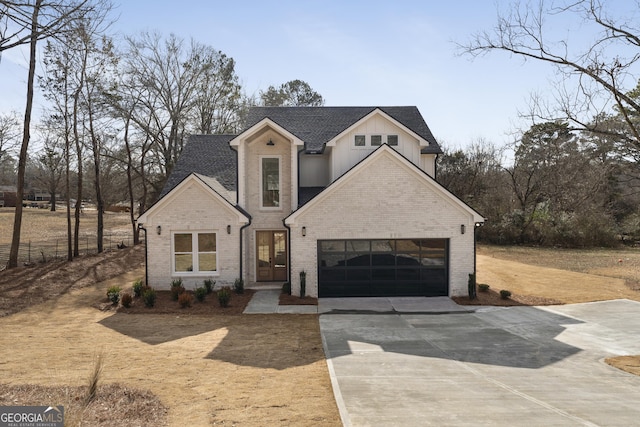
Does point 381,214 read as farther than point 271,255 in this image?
No

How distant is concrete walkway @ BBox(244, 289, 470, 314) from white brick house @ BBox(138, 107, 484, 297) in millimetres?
576

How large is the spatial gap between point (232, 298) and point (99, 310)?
4.56 m

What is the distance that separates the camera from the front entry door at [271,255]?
17.8 metres

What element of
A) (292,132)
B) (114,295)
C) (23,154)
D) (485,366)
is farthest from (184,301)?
(23,154)

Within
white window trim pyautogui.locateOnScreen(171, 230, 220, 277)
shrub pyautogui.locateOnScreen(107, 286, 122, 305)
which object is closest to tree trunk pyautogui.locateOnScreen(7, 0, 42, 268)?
shrub pyautogui.locateOnScreen(107, 286, 122, 305)

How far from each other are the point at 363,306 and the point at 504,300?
A: 5572 millimetres

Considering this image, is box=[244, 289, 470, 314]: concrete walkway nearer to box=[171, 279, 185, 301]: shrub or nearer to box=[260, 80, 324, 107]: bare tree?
box=[171, 279, 185, 301]: shrub

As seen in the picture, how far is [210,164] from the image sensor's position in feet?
66.2

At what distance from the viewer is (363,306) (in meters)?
14.6

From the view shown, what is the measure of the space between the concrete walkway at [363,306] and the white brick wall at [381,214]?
3.84ft

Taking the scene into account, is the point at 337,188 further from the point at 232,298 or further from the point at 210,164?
the point at 210,164

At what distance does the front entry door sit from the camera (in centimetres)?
1781

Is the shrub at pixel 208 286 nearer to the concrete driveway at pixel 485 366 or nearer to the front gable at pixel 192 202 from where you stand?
the front gable at pixel 192 202

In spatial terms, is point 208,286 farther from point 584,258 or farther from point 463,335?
point 584,258
